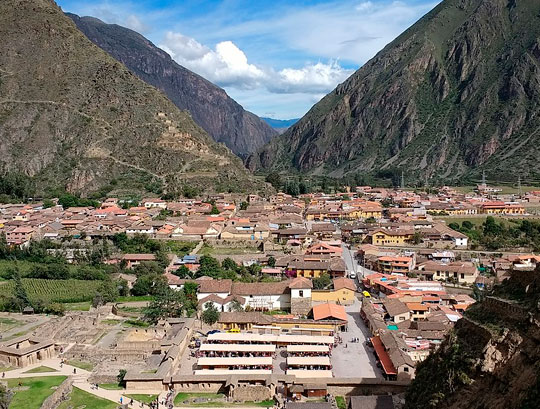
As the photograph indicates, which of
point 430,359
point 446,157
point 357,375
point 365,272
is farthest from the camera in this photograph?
point 446,157

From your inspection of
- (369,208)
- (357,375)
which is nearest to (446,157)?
(369,208)

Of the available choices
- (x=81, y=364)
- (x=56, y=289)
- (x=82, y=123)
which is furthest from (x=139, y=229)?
(x=82, y=123)

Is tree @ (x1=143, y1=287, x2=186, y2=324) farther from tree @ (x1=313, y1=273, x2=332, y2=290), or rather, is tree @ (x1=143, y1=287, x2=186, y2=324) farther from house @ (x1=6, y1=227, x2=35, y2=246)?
house @ (x1=6, y1=227, x2=35, y2=246)

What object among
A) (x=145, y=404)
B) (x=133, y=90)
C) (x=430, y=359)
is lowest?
(x=145, y=404)

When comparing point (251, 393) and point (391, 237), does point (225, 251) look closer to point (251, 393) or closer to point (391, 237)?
point (391, 237)

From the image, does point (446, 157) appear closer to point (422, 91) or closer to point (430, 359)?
point (422, 91)

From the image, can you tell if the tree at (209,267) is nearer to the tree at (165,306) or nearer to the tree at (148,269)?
the tree at (148,269)

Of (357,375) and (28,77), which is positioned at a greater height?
(28,77)
